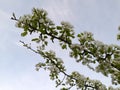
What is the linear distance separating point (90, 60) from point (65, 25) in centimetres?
117

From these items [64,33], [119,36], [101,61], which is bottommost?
[101,61]

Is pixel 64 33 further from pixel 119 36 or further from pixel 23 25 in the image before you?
pixel 119 36

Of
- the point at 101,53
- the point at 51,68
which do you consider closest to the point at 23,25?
the point at 51,68

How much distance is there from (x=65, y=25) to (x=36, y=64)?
1.60 metres

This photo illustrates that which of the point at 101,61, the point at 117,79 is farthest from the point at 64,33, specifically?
the point at 117,79

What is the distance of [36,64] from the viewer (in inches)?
309

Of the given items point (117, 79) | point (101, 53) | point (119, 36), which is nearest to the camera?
point (101, 53)

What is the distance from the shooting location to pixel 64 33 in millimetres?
7105

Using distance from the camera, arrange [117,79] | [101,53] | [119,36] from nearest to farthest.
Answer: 1. [101,53]
2. [117,79]
3. [119,36]

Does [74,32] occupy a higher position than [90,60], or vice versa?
[74,32]

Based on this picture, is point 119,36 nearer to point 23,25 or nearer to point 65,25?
point 65,25

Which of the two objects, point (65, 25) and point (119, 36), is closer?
point (65, 25)

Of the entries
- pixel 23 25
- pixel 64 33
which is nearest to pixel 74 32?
pixel 64 33

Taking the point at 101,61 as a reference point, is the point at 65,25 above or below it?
above
